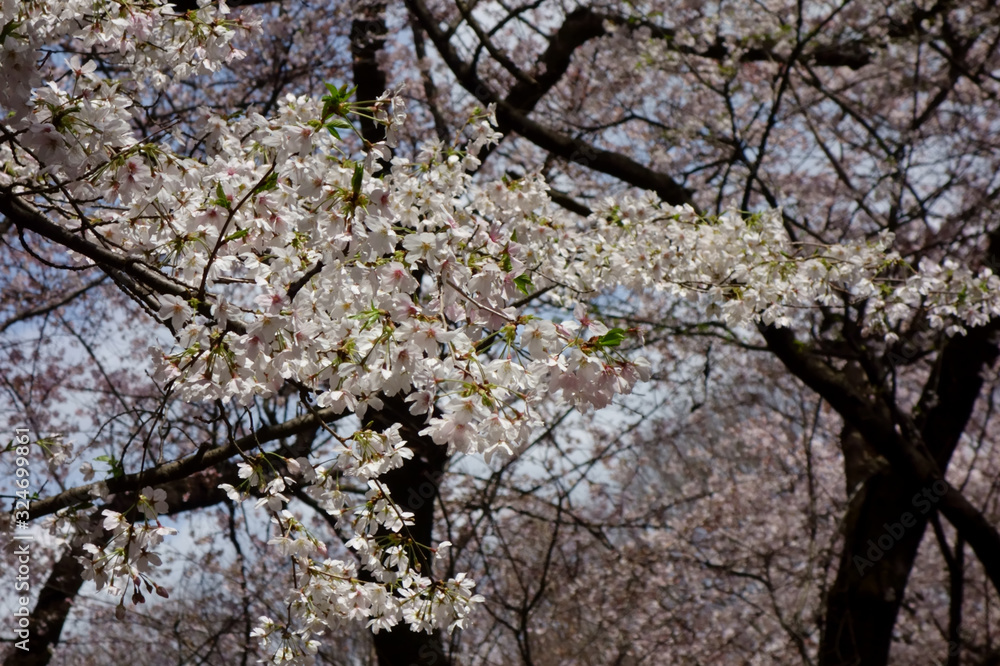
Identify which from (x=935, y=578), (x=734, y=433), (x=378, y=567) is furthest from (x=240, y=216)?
(x=935, y=578)

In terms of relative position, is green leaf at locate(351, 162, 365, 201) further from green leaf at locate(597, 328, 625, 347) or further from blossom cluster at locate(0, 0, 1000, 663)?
green leaf at locate(597, 328, 625, 347)

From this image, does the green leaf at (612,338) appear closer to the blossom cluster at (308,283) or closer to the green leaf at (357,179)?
the blossom cluster at (308,283)

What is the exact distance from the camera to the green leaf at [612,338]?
1.44 m

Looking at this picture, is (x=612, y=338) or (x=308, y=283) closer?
(x=612, y=338)

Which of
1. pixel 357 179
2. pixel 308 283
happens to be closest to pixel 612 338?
pixel 357 179

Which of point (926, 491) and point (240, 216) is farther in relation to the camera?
point (926, 491)

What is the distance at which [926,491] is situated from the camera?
5.04 metres

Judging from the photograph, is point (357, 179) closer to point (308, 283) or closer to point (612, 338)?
point (308, 283)

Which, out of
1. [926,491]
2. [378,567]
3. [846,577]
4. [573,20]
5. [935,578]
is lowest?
[378,567]

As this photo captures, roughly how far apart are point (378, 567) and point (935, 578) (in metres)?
10.7

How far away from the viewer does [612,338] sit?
1451 millimetres

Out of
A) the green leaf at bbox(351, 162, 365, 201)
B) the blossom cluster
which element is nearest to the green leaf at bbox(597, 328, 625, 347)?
the blossom cluster

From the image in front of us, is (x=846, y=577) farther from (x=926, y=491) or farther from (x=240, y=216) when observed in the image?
(x=240, y=216)

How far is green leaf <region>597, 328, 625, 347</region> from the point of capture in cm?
144
